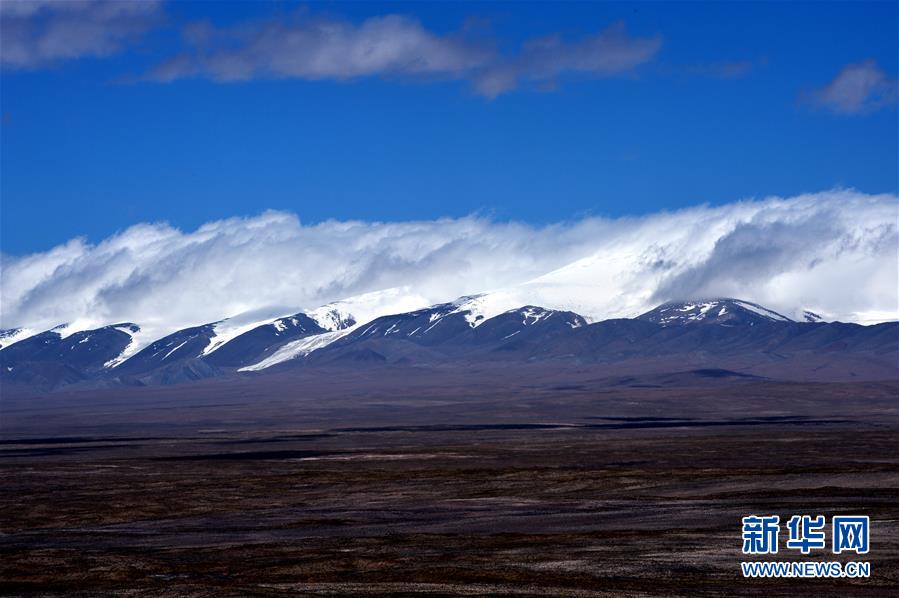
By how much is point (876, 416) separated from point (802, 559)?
122 m

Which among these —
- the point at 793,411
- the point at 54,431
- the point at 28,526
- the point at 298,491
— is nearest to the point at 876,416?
the point at 793,411

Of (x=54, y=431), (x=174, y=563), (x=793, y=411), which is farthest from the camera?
(x=793, y=411)

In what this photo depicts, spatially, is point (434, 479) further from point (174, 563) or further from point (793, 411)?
point (793, 411)

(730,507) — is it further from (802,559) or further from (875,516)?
(802,559)

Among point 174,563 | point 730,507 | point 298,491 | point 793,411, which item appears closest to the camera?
point 174,563

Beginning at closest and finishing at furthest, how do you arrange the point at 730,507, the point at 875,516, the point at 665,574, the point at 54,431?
the point at 665,574
the point at 875,516
the point at 730,507
the point at 54,431

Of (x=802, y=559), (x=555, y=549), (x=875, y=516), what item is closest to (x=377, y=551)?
(x=555, y=549)

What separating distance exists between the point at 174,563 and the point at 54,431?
112 metres

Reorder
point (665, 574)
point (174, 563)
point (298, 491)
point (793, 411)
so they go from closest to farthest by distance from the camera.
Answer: point (665, 574) → point (174, 563) → point (298, 491) → point (793, 411)

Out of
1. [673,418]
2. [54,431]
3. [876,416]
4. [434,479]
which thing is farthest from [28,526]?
[876,416]

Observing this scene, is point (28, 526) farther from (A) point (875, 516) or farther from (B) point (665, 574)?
(A) point (875, 516)

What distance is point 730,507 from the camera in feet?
166

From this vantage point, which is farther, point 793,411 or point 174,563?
point 793,411

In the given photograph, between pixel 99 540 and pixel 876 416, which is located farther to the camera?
pixel 876 416
